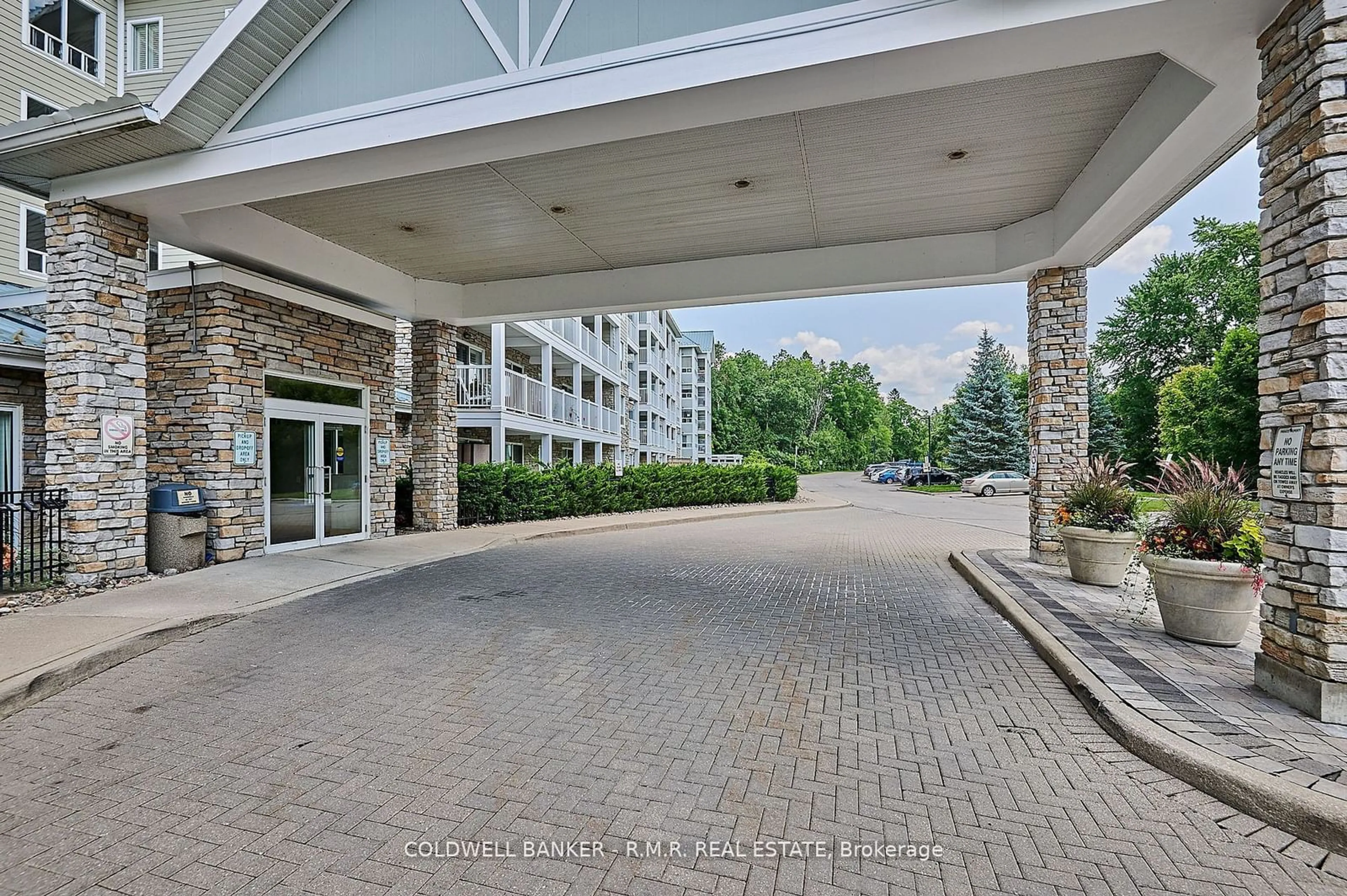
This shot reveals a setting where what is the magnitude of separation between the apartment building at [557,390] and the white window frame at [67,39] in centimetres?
819

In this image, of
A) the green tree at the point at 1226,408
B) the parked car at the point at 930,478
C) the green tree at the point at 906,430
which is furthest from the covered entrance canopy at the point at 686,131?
the green tree at the point at 906,430

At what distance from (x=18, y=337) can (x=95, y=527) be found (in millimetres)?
3785

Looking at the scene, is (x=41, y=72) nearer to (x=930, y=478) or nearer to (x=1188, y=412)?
(x=1188, y=412)

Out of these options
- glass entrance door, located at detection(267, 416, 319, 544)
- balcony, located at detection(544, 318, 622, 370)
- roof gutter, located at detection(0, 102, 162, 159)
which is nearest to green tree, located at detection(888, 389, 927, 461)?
balcony, located at detection(544, 318, 622, 370)

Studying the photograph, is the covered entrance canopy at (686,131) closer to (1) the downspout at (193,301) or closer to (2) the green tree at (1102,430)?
(1) the downspout at (193,301)

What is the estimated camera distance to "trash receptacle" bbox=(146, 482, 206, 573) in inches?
318

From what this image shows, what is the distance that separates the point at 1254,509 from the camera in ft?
16.8

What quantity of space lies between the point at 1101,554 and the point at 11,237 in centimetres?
1926

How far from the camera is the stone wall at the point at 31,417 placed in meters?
9.30

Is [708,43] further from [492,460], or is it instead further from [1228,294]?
Result: [1228,294]

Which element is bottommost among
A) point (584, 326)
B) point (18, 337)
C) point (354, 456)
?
point (354, 456)

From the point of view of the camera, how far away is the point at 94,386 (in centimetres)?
734

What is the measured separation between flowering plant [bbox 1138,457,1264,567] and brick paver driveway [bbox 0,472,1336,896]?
1435 mm

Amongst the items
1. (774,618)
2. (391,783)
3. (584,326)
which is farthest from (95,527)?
(584,326)
